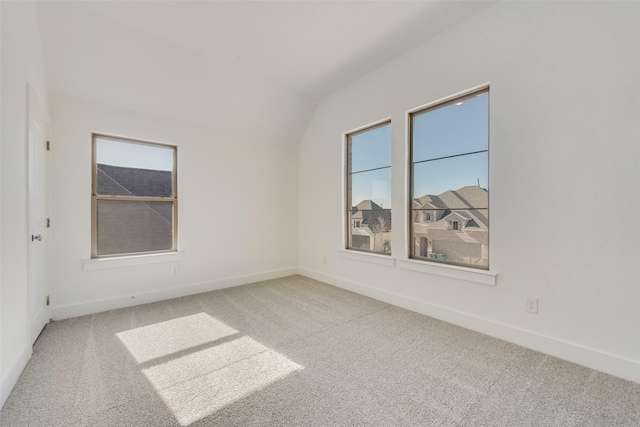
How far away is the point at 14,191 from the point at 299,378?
92.9 inches

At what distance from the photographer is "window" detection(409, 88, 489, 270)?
2.71 metres

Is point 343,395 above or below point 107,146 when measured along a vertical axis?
below

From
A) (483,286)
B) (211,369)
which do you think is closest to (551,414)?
(483,286)

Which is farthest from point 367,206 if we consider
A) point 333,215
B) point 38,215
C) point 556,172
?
point 38,215

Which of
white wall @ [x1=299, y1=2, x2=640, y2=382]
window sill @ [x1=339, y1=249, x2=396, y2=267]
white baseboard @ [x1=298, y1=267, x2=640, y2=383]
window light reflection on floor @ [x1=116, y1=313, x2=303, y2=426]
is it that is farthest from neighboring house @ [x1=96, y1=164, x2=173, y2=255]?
white wall @ [x1=299, y1=2, x2=640, y2=382]

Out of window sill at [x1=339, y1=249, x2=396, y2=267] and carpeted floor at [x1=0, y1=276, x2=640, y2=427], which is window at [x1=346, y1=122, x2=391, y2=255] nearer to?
window sill at [x1=339, y1=249, x2=396, y2=267]

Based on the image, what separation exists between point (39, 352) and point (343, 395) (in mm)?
2519

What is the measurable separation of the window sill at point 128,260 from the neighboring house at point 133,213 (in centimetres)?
13

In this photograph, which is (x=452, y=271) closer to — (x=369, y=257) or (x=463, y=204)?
(x=463, y=204)

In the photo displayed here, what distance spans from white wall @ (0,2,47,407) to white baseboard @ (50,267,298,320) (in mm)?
977

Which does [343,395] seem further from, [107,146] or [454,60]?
[107,146]

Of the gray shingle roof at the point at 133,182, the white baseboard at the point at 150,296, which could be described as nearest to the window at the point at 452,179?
the white baseboard at the point at 150,296

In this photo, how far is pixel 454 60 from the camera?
110 inches

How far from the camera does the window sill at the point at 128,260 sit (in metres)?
3.12
